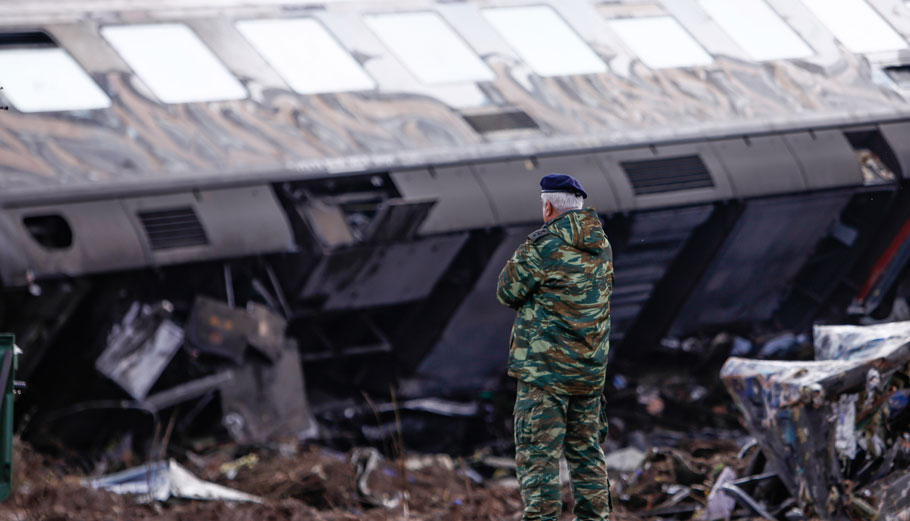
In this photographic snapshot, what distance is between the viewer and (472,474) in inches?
373

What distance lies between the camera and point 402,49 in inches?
407

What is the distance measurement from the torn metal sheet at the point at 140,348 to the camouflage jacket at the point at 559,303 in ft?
14.0

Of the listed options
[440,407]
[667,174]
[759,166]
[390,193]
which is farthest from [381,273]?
[759,166]

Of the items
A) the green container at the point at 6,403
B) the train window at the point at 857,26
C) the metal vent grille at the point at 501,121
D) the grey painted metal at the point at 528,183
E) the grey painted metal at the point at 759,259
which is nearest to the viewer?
the green container at the point at 6,403

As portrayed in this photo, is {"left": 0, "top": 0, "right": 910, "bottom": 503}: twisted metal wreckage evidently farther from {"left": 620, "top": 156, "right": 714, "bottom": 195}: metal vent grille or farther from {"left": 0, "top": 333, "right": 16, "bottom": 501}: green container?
{"left": 0, "top": 333, "right": 16, "bottom": 501}: green container

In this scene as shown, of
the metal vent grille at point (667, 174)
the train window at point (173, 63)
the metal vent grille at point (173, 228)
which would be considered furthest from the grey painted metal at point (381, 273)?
the metal vent grille at point (667, 174)

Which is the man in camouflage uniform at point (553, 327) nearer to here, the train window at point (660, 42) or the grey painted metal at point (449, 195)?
the grey painted metal at point (449, 195)

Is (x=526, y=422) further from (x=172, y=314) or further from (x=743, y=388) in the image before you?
(x=172, y=314)

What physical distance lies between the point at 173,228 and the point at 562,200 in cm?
412

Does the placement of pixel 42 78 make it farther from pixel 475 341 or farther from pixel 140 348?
pixel 475 341

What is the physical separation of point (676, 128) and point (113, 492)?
5.43m

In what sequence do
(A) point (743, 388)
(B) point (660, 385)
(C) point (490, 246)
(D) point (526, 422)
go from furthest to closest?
(B) point (660, 385) → (C) point (490, 246) → (A) point (743, 388) → (D) point (526, 422)

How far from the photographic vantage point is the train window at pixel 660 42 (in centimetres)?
1116

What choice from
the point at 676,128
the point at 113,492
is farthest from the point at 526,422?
the point at 676,128
